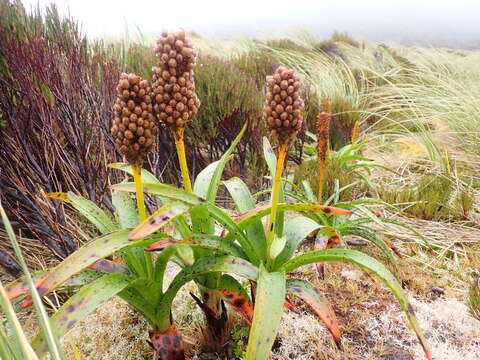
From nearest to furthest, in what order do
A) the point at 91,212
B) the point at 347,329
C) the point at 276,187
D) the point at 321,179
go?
the point at 276,187 < the point at 91,212 < the point at 347,329 < the point at 321,179

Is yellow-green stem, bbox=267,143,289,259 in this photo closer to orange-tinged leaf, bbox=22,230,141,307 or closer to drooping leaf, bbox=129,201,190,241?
drooping leaf, bbox=129,201,190,241

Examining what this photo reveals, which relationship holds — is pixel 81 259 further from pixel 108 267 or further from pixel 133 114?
pixel 133 114

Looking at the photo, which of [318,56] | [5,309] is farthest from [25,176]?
[318,56]

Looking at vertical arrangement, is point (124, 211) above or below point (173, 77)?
below

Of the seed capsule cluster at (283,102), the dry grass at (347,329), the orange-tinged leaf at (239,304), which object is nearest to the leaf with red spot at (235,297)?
the orange-tinged leaf at (239,304)

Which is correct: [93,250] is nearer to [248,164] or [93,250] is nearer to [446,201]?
[248,164]

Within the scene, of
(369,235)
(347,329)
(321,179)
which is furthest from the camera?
(321,179)

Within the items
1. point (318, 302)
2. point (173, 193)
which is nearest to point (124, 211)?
point (173, 193)
